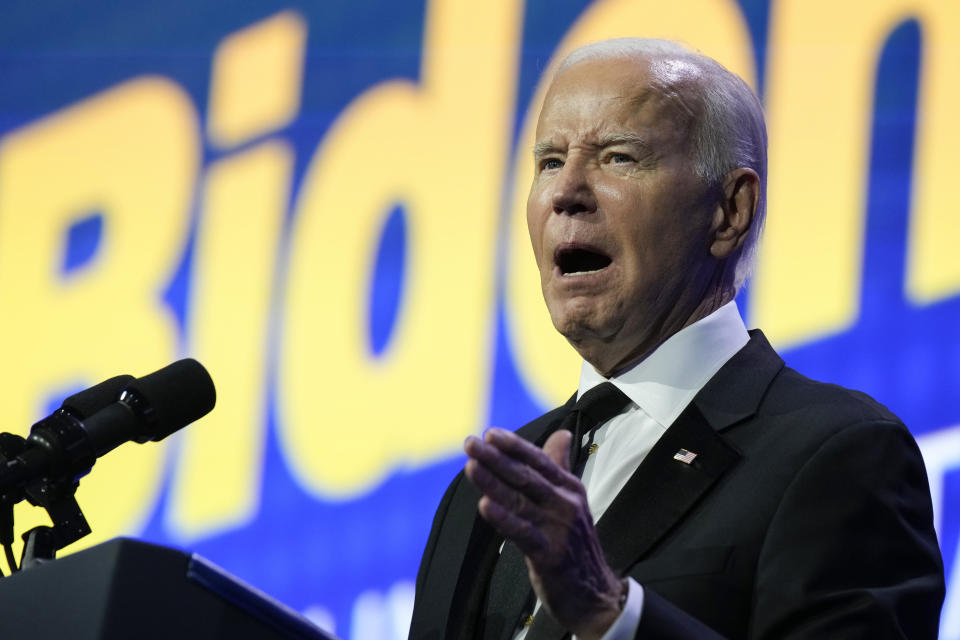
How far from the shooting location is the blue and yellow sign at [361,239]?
2826 millimetres

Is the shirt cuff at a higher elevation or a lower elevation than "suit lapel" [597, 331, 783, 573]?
lower

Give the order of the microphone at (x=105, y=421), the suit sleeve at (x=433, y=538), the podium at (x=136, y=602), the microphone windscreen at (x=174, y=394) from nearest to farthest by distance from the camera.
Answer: the podium at (x=136, y=602), the microphone at (x=105, y=421), the microphone windscreen at (x=174, y=394), the suit sleeve at (x=433, y=538)

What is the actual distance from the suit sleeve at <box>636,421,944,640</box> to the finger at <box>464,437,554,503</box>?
28 centimetres

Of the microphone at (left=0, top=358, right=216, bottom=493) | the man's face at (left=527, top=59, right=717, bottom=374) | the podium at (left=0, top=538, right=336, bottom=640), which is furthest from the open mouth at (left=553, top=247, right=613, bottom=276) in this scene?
the podium at (left=0, top=538, right=336, bottom=640)

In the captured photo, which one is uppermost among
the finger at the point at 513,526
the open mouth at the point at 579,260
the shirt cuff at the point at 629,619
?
the open mouth at the point at 579,260

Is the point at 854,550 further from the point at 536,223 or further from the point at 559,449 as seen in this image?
the point at 536,223

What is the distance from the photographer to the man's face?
6.15 ft

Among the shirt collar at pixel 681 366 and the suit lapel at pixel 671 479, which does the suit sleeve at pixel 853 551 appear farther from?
the shirt collar at pixel 681 366

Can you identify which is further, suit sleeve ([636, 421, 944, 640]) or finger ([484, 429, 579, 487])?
suit sleeve ([636, 421, 944, 640])

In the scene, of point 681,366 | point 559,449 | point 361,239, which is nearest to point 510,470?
point 559,449

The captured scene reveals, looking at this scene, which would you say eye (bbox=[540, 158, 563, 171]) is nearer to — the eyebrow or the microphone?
the eyebrow

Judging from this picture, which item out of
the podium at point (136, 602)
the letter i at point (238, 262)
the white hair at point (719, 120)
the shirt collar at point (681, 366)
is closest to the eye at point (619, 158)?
the white hair at point (719, 120)

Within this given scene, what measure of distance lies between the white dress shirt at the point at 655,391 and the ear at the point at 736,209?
11 cm

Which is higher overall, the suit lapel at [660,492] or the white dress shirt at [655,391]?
the white dress shirt at [655,391]
